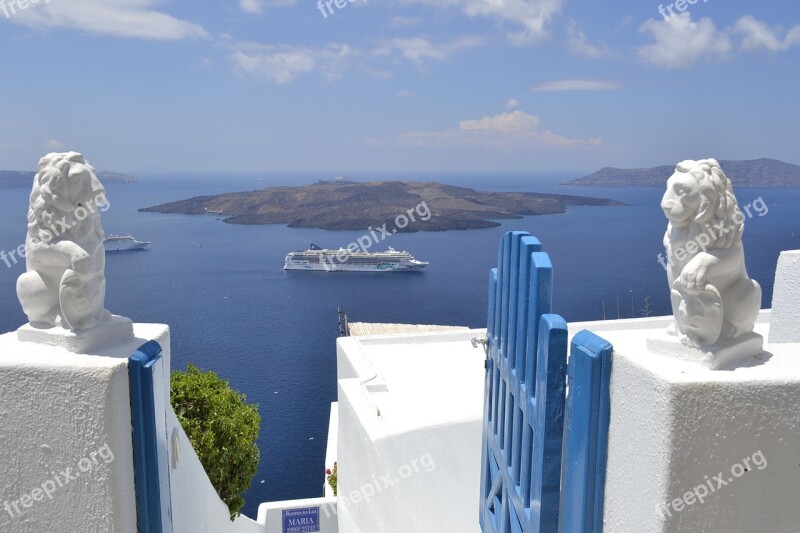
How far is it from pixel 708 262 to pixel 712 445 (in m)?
0.77

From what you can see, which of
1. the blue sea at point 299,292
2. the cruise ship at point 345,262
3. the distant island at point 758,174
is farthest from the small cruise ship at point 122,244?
the distant island at point 758,174

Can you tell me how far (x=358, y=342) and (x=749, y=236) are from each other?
70133mm

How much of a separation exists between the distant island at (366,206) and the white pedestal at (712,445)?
75.6 meters

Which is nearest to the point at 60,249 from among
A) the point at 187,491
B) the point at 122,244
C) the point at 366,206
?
the point at 187,491

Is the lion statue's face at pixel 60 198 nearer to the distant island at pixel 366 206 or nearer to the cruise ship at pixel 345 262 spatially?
the cruise ship at pixel 345 262

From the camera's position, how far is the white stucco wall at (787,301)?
13.7ft

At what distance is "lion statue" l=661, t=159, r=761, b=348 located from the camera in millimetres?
2703

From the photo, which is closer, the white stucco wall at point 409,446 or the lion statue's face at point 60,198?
the lion statue's face at point 60,198

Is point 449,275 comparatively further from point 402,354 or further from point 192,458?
point 192,458

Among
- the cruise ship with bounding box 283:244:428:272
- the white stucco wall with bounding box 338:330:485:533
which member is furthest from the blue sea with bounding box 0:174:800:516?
the white stucco wall with bounding box 338:330:485:533

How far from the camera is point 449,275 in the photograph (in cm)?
5294

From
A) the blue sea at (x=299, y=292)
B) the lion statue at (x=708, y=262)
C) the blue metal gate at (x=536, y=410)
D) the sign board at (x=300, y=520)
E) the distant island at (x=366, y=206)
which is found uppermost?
the lion statue at (x=708, y=262)

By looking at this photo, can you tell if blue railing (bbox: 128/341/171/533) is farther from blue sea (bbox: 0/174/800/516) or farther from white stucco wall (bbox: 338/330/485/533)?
blue sea (bbox: 0/174/800/516)

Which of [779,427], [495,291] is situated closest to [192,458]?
[495,291]
